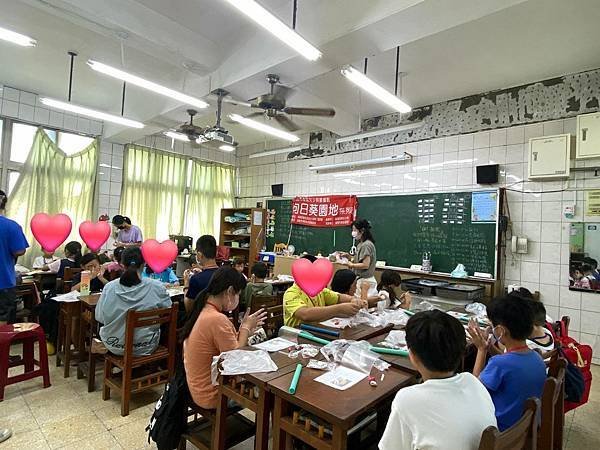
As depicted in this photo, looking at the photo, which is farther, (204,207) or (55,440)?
(204,207)

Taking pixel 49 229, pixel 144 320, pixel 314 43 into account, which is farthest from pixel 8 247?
pixel 314 43

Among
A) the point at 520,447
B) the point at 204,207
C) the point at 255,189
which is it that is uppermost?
the point at 255,189

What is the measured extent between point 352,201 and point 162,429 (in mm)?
4802

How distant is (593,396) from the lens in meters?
3.16

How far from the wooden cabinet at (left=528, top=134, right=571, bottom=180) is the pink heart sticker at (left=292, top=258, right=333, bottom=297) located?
3.37 m

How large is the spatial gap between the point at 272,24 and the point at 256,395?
2292 mm

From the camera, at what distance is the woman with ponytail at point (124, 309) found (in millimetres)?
2564

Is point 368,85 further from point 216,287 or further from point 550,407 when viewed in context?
point 550,407

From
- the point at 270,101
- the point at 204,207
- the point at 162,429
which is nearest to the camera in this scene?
the point at 162,429

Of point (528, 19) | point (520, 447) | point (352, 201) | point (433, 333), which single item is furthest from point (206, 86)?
point (520, 447)

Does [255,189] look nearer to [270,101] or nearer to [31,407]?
[270,101]

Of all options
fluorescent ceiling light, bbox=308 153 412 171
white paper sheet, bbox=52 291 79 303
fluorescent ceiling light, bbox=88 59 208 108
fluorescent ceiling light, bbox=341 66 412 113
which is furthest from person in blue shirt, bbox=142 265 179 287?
fluorescent ceiling light, bbox=308 153 412 171

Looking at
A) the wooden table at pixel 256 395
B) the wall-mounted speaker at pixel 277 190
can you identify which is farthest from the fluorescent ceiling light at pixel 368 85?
the wall-mounted speaker at pixel 277 190

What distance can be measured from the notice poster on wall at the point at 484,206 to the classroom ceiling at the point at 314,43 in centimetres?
146
